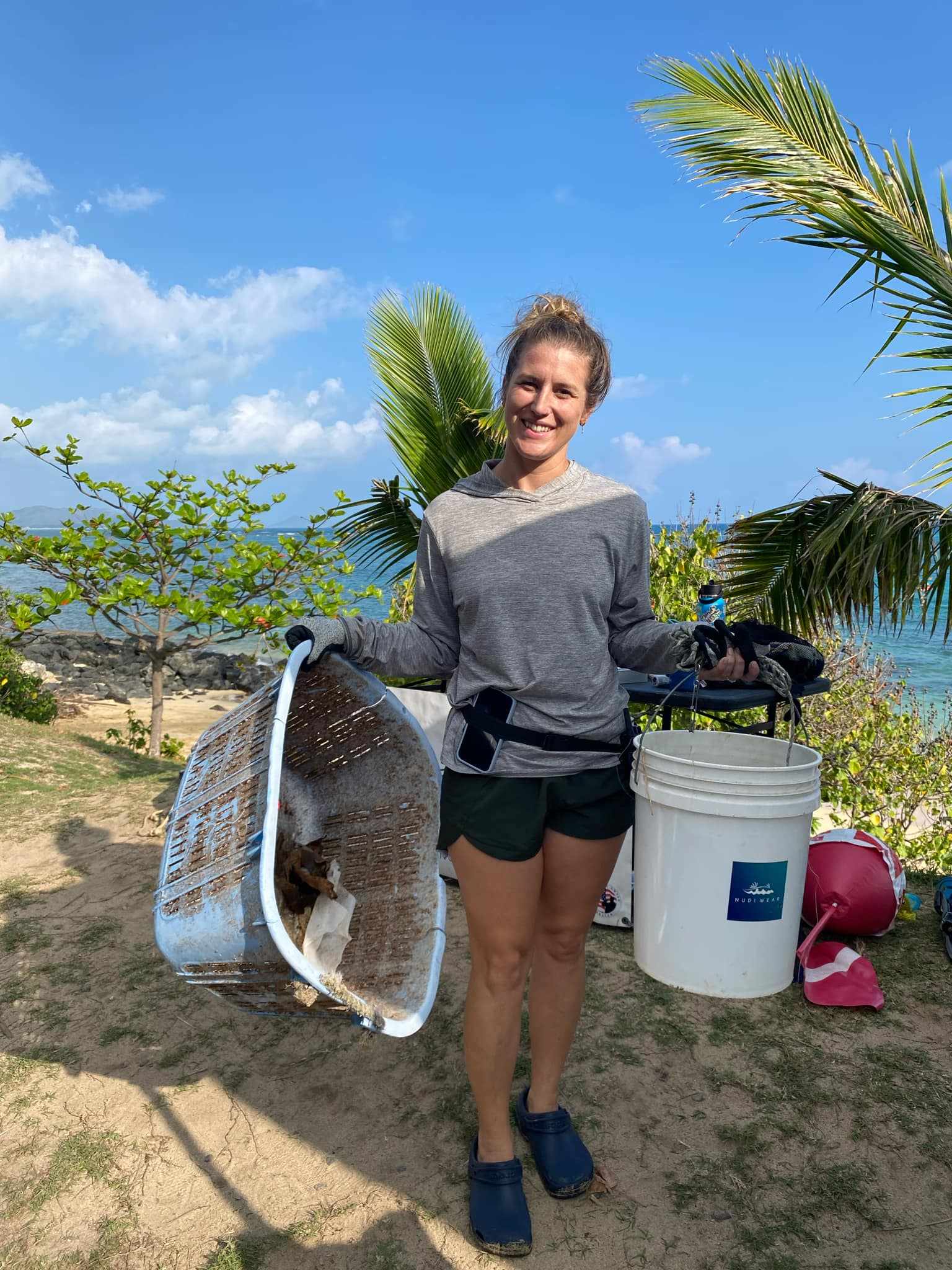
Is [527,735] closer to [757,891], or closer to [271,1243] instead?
[757,891]

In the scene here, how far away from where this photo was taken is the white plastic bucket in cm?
238

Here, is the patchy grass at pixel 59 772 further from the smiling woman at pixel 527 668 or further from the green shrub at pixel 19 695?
the smiling woman at pixel 527 668

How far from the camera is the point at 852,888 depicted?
3535 millimetres

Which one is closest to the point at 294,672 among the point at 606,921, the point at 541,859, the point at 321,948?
the point at 541,859

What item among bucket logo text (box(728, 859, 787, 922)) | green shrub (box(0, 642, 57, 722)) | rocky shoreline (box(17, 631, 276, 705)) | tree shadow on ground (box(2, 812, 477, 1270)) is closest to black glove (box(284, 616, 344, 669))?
tree shadow on ground (box(2, 812, 477, 1270))

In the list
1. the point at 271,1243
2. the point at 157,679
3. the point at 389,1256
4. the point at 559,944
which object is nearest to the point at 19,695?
the point at 157,679

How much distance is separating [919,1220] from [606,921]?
68.5 inches

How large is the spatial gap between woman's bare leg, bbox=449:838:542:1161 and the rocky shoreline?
37.2ft

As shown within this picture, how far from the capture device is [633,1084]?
287 centimetres

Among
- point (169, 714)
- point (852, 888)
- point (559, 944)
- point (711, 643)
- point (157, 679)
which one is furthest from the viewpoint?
point (169, 714)

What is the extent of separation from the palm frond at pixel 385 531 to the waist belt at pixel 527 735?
490 cm

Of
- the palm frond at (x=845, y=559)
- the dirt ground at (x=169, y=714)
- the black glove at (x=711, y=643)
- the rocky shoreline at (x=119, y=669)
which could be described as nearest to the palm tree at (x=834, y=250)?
the palm frond at (x=845, y=559)

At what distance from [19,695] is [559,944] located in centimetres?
787

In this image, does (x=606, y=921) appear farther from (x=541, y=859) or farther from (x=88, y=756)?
(x=88, y=756)
